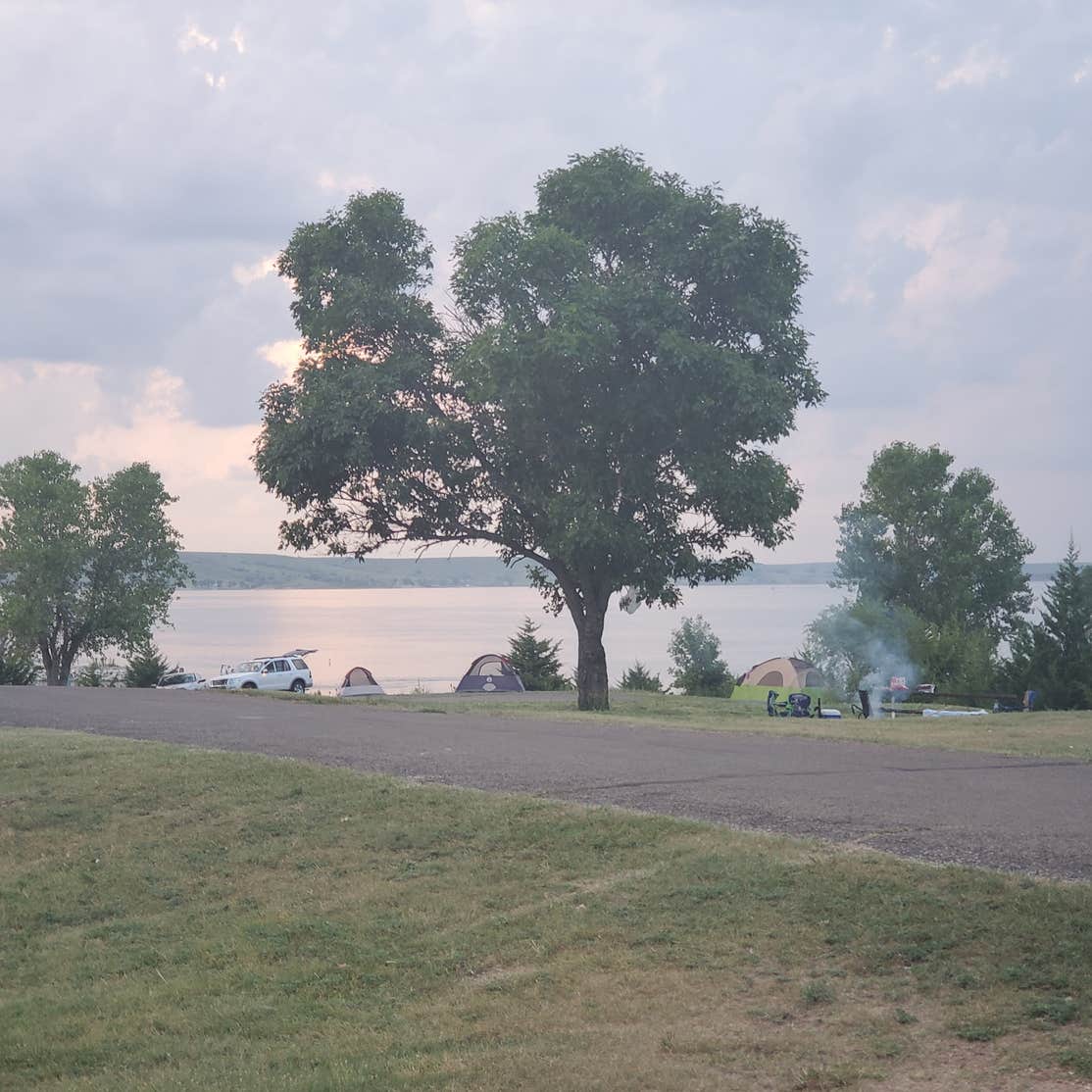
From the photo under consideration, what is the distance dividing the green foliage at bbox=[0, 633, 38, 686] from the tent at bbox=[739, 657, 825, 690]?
1192 inches

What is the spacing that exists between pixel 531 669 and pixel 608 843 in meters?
40.7

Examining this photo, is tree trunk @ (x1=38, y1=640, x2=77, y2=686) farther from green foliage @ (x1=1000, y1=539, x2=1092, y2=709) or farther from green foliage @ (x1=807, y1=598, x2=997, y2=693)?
green foliage @ (x1=1000, y1=539, x2=1092, y2=709)

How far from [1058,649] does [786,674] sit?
11.3 meters

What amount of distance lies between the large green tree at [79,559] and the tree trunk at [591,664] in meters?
35.8

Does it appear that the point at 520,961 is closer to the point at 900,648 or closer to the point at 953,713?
the point at 953,713

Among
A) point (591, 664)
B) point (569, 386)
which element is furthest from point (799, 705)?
point (569, 386)

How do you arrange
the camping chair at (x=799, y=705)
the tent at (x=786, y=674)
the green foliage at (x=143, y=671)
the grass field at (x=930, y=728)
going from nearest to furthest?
the grass field at (x=930, y=728), the camping chair at (x=799, y=705), the tent at (x=786, y=674), the green foliage at (x=143, y=671)

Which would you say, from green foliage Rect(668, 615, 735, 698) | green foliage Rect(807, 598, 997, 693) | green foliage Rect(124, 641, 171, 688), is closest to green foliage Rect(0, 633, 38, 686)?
green foliage Rect(124, 641, 171, 688)

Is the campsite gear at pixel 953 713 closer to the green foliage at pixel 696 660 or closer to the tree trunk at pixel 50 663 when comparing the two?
the green foliage at pixel 696 660

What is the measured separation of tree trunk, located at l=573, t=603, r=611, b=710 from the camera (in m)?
26.7

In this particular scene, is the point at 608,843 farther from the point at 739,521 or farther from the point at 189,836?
the point at 739,521

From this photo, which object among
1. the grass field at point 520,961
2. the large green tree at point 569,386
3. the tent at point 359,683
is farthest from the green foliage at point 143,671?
the grass field at point 520,961

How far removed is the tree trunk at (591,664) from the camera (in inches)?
1050

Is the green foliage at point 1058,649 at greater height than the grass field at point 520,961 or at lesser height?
greater
